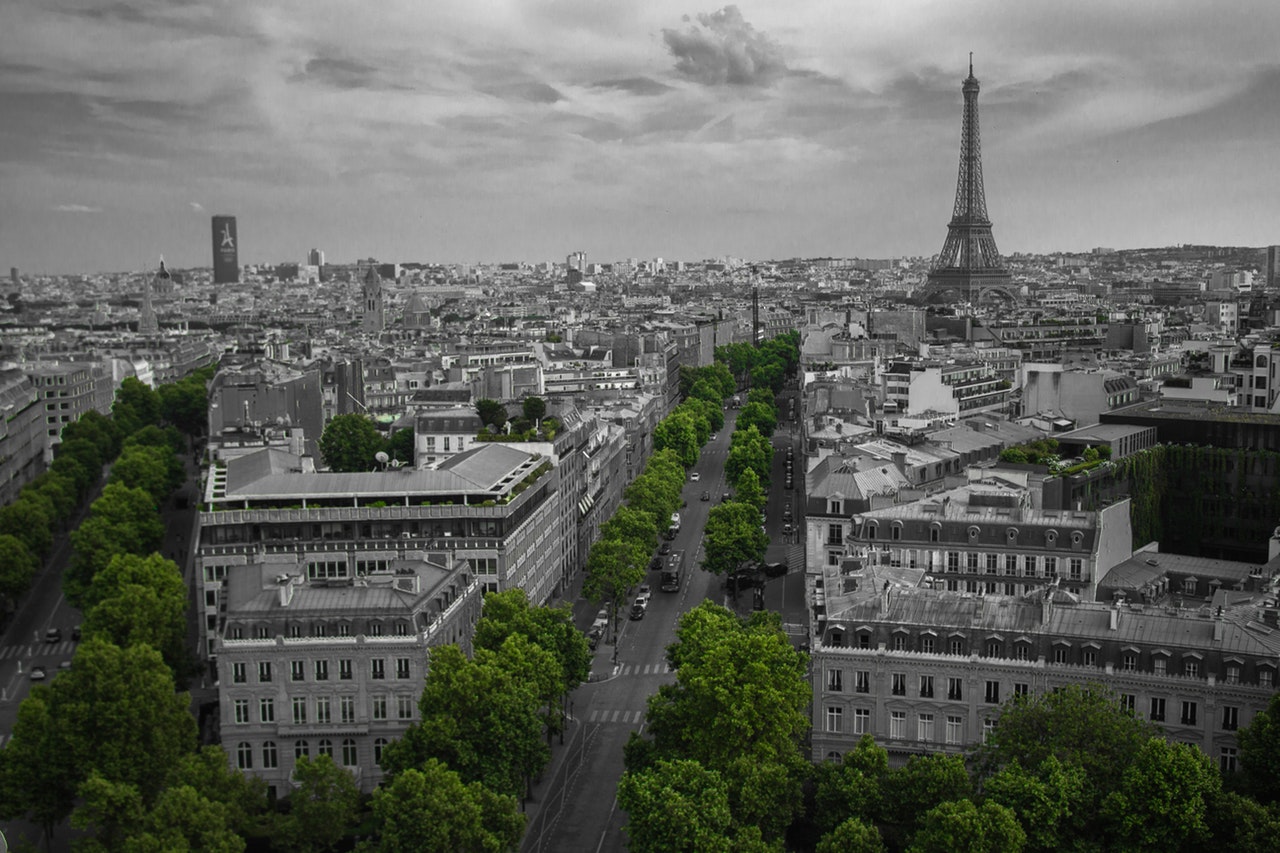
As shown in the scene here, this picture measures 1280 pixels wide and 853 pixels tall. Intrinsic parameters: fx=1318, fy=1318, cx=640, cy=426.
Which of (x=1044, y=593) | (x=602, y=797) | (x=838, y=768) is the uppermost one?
(x=1044, y=593)

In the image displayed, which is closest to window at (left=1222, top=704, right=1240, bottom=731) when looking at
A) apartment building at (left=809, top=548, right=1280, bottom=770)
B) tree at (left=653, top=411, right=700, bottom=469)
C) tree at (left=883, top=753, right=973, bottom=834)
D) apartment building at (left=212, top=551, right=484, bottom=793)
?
apartment building at (left=809, top=548, right=1280, bottom=770)

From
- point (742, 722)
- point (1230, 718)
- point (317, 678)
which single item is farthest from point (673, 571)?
point (1230, 718)

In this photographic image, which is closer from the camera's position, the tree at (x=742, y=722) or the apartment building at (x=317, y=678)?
the tree at (x=742, y=722)

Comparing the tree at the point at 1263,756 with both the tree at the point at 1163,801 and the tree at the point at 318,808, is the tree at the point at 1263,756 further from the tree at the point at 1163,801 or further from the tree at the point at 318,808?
the tree at the point at 318,808

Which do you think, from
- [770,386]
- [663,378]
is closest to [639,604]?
[663,378]

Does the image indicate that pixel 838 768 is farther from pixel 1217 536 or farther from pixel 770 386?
pixel 770 386

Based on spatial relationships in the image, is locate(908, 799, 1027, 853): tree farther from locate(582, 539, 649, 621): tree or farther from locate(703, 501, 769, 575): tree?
locate(703, 501, 769, 575): tree

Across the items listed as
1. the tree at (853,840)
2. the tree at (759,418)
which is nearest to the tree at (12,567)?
the tree at (853,840)

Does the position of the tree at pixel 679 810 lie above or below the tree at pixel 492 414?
below

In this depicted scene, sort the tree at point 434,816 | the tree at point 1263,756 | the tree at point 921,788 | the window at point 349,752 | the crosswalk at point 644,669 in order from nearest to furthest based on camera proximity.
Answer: the tree at point 1263,756, the tree at point 921,788, the tree at point 434,816, the window at point 349,752, the crosswalk at point 644,669
